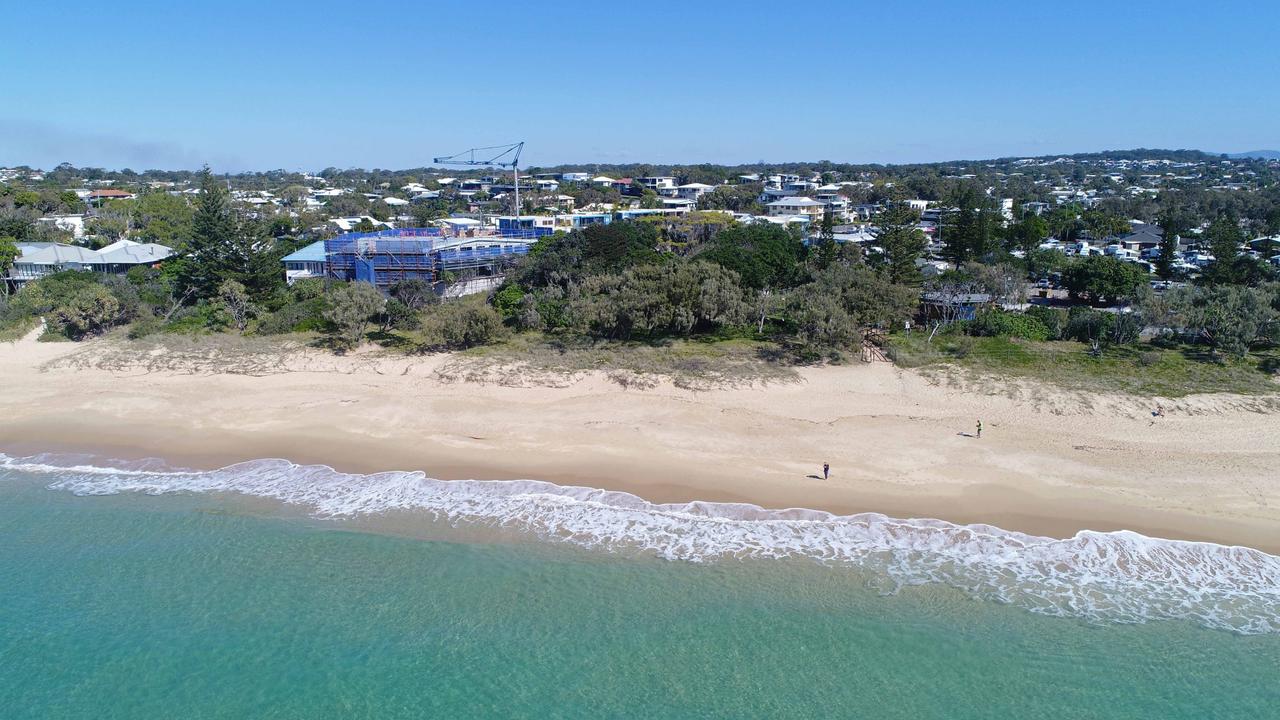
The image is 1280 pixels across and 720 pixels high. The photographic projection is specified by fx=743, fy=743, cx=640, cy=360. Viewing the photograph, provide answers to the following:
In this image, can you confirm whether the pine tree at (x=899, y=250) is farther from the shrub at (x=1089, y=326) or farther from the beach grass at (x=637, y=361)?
the beach grass at (x=637, y=361)

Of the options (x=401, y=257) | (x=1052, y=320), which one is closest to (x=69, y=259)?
(x=401, y=257)

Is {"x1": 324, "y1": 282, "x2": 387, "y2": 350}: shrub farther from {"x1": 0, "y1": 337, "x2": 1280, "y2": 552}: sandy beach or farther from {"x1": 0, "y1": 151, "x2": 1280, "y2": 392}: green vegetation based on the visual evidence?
{"x1": 0, "y1": 337, "x2": 1280, "y2": 552}: sandy beach

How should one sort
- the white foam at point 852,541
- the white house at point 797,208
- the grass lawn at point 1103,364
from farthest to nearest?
the white house at point 797,208 < the grass lawn at point 1103,364 < the white foam at point 852,541

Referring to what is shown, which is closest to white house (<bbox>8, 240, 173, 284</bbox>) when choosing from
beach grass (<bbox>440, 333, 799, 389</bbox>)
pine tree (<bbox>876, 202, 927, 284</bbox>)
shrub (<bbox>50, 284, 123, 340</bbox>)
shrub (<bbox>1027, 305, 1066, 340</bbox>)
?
shrub (<bbox>50, 284, 123, 340</bbox>)

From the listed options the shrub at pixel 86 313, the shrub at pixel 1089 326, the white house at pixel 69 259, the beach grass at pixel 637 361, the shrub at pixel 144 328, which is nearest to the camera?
the beach grass at pixel 637 361

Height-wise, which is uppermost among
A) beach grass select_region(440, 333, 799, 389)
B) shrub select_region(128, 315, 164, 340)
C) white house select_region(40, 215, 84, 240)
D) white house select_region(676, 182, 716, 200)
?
white house select_region(676, 182, 716, 200)

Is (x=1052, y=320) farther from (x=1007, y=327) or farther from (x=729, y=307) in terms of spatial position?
(x=729, y=307)

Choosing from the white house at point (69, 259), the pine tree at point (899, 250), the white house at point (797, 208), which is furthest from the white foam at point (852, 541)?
the white house at point (797, 208)
